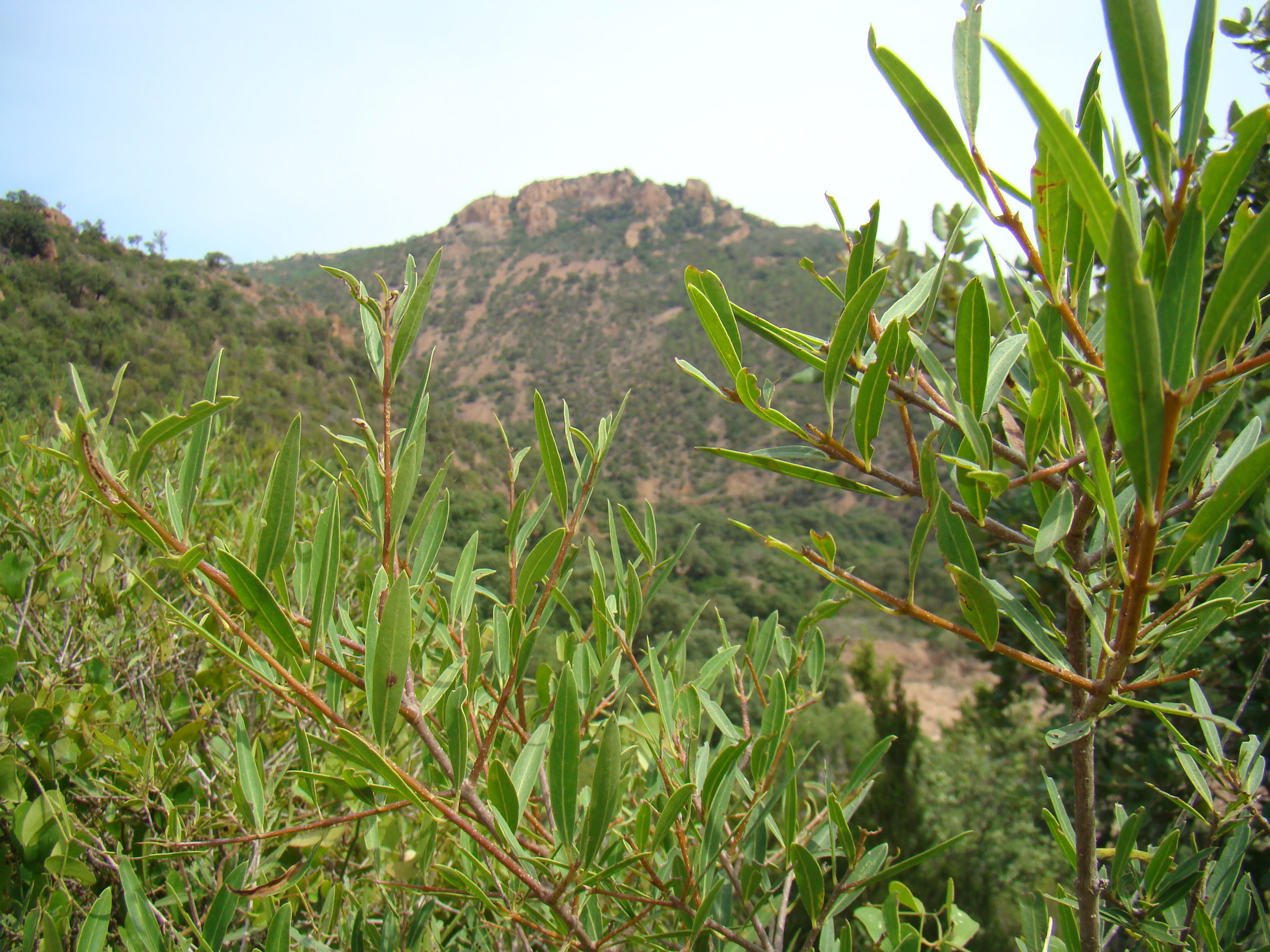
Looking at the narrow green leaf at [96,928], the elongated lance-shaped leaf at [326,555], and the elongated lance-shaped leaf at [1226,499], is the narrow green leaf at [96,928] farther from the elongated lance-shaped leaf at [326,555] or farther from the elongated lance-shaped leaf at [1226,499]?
the elongated lance-shaped leaf at [1226,499]

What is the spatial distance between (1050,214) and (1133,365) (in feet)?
0.58

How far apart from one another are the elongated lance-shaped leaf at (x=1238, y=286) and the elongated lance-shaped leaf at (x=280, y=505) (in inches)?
21.8

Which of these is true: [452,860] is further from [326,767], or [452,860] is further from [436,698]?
[436,698]

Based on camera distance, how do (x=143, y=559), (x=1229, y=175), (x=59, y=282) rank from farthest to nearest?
(x=59, y=282) → (x=143, y=559) → (x=1229, y=175)

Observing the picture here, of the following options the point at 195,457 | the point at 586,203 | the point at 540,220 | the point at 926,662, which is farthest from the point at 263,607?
the point at 586,203

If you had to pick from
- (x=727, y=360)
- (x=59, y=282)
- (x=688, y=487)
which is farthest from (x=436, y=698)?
(x=688, y=487)

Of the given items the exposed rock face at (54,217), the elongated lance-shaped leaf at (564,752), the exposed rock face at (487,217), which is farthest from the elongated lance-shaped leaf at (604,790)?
the exposed rock face at (487,217)

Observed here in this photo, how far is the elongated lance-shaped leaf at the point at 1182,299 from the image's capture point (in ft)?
1.05

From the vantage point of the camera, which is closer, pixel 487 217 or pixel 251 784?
pixel 251 784

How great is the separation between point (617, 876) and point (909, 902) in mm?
409

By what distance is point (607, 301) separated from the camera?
46.1 metres

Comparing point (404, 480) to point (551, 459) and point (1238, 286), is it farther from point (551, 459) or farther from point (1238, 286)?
point (1238, 286)

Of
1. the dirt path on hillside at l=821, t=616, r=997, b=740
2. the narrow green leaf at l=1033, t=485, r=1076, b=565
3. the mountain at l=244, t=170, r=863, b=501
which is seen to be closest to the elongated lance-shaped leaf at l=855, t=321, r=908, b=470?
the narrow green leaf at l=1033, t=485, r=1076, b=565

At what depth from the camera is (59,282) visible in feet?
54.9
